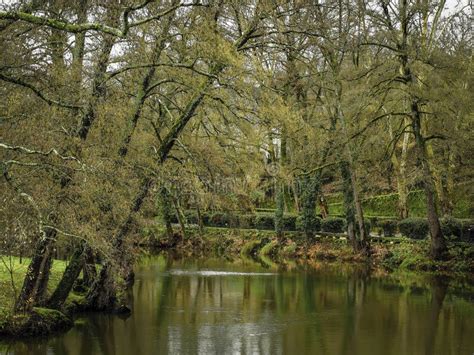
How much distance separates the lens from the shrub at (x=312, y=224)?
108 feet

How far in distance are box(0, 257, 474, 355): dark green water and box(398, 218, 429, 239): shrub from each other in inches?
228

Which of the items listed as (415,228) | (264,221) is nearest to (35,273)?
(415,228)

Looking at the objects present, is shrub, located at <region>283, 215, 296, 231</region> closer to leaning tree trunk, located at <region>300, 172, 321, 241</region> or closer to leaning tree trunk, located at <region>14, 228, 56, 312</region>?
leaning tree trunk, located at <region>300, 172, 321, 241</region>

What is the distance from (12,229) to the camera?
1119cm

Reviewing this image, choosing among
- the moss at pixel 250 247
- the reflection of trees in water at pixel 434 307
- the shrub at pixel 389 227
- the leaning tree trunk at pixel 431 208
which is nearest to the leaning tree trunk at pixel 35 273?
the reflection of trees in water at pixel 434 307

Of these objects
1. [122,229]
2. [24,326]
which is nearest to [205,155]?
[122,229]

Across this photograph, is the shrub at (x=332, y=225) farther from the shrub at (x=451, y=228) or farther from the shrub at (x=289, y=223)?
Answer: the shrub at (x=451, y=228)

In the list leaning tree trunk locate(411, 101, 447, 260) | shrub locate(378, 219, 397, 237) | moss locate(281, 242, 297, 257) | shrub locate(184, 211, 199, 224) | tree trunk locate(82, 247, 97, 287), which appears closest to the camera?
tree trunk locate(82, 247, 97, 287)

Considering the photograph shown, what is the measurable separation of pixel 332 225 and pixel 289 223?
2699 mm

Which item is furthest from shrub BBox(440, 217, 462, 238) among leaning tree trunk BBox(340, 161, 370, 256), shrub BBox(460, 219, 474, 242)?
leaning tree trunk BBox(340, 161, 370, 256)

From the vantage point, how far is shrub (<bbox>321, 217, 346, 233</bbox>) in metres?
34.0

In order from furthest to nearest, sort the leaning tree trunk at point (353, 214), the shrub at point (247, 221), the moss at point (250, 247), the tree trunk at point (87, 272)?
1. the shrub at point (247, 221)
2. the moss at point (250, 247)
3. the leaning tree trunk at point (353, 214)
4. the tree trunk at point (87, 272)

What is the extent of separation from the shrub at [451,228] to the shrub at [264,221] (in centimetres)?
1183

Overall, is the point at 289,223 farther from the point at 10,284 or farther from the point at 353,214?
the point at 10,284
